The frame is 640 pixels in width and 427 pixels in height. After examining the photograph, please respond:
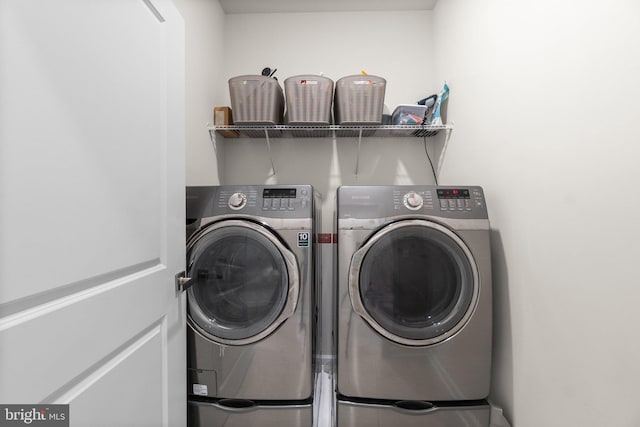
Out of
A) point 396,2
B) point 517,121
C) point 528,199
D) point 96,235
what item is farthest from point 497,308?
point 396,2

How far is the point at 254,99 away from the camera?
1.72m

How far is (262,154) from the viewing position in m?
2.18

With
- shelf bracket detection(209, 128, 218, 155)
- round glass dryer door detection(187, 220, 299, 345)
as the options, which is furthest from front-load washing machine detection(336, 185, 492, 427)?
shelf bracket detection(209, 128, 218, 155)

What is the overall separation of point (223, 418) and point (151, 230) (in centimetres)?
98

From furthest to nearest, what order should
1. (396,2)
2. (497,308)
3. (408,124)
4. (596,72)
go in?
(396,2) → (408,124) → (497,308) → (596,72)

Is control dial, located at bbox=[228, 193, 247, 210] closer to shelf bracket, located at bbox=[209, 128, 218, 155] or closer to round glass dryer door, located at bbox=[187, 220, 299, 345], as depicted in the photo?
round glass dryer door, located at bbox=[187, 220, 299, 345]

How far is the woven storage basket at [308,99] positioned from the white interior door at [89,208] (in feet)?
2.59

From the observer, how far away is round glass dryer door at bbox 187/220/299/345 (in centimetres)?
131

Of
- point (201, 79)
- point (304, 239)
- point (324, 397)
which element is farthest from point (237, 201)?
point (324, 397)

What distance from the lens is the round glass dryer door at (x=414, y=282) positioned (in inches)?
51.4

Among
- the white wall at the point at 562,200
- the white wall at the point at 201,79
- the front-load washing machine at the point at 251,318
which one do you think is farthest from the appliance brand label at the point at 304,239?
the white wall at the point at 562,200

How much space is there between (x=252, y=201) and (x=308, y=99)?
0.78m

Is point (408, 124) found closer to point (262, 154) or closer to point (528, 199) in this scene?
point (528, 199)

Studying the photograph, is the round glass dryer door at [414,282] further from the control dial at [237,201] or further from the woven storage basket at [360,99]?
the woven storage basket at [360,99]
